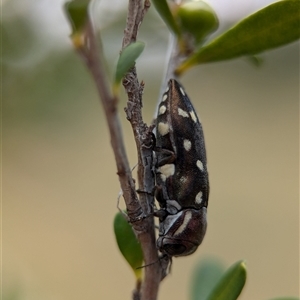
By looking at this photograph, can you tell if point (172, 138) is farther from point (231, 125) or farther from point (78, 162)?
point (231, 125)

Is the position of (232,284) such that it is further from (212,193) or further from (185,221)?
(212,193)

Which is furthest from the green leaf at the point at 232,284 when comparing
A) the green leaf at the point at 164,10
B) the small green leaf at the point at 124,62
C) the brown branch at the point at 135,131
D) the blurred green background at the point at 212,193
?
the blurred green background at the point at 212,193

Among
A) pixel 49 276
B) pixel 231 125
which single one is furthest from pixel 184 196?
pixel 231 125

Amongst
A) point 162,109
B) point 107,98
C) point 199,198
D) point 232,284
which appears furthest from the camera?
point 199,198

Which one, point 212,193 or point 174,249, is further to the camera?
point 212,193

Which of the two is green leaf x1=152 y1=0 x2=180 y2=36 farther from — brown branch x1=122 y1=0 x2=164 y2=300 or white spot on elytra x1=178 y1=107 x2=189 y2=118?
white spot on elytra x1=178 y1=107 x2=189 y2=118

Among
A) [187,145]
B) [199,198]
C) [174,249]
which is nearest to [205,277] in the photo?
[174,249]
